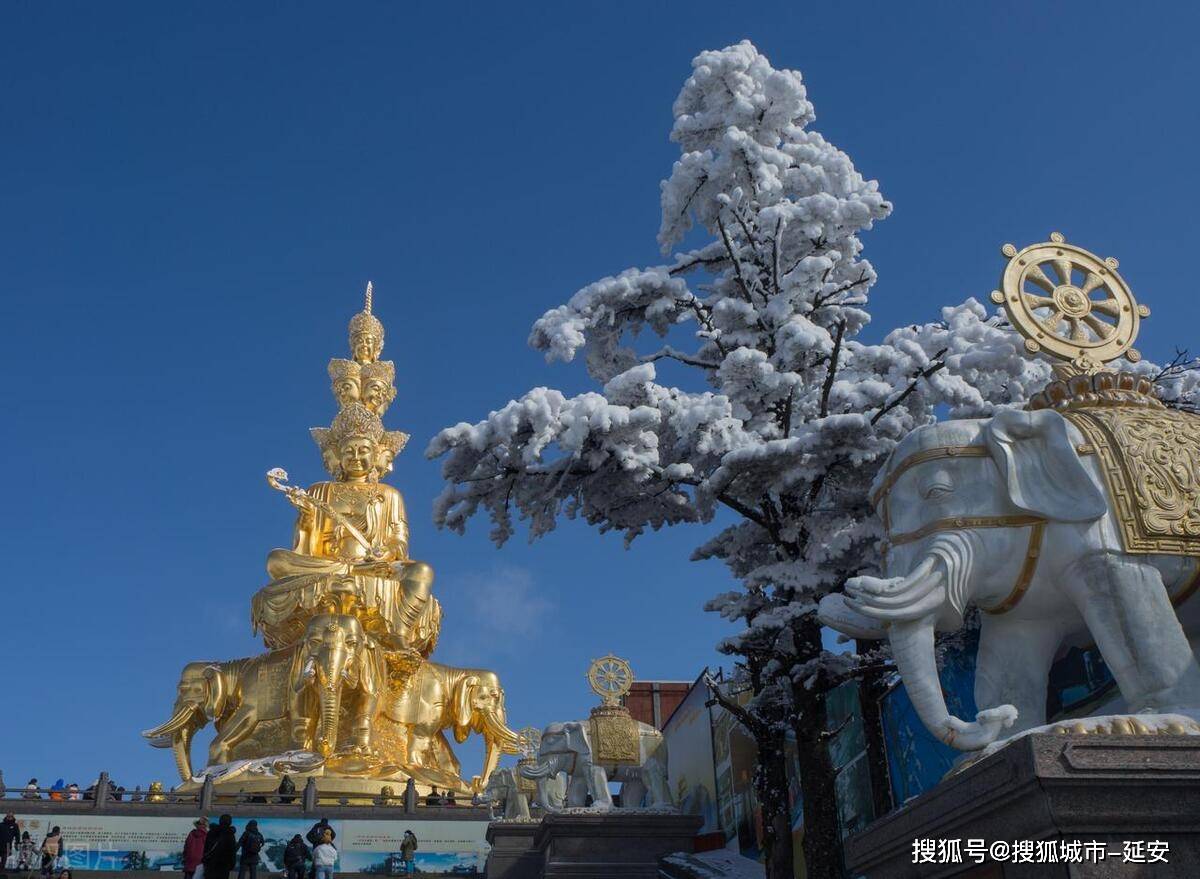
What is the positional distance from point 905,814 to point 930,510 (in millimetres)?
1203

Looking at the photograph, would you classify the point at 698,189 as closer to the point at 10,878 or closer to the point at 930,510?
the point at 930,510

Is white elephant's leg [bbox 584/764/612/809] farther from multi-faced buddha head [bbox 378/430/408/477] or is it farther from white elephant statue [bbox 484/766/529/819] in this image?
multi-faced buddha head [bbox 378/430/408/477]

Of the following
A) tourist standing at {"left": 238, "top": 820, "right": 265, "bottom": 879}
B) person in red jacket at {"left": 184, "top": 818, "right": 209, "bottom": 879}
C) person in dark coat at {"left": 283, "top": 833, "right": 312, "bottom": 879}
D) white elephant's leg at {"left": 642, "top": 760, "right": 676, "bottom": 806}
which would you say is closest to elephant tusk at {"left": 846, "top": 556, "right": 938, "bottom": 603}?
person in red jacket at {"left": 184, "top": 818, "right": 209, "bottom": 879}

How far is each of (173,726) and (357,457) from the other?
6.32 meters

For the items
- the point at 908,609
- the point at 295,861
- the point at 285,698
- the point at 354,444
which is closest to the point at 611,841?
the point at 295,861

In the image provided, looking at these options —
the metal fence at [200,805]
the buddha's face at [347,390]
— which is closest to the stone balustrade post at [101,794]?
the metal fence at [200,805]

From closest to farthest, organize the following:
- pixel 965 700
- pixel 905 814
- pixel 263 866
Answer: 1. pixel 905 814
2. pixel 965 700
3. pixel 263 866

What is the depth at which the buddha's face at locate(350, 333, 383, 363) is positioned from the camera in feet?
88.0

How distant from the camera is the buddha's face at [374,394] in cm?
2553

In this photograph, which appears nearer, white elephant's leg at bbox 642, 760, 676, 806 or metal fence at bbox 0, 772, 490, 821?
white elephant's leg at bbox 642, 760, 676, 806

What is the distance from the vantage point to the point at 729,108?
8.89m

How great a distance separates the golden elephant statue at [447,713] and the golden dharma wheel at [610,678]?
870 cm

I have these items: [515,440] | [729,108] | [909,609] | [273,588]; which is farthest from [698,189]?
[273,588]

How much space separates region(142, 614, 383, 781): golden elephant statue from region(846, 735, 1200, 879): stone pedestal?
16.5 meters
